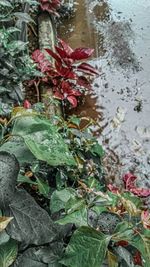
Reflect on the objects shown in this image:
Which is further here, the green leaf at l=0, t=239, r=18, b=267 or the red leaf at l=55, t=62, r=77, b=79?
the red leaf at l=55, t=62, r=77, b=79

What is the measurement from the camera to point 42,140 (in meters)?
1.05

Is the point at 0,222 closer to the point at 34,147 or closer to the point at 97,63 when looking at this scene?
the point at 34,147

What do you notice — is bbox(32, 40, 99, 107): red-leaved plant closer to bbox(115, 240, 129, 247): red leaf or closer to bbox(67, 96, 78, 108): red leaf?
bbox(67, 96, 78, 108): red leaf

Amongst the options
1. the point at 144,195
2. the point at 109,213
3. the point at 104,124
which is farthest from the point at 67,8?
the point at 109,213

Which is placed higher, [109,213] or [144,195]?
[109,213]

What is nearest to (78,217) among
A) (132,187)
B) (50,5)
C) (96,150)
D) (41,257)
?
(41,257)

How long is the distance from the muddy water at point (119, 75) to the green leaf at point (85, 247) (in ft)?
4.69

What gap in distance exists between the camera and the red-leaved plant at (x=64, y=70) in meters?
2.78

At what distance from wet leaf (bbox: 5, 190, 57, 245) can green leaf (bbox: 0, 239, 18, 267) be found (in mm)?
29

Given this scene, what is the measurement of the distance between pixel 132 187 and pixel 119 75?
1.12 metres

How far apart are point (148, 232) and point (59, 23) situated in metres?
2.84

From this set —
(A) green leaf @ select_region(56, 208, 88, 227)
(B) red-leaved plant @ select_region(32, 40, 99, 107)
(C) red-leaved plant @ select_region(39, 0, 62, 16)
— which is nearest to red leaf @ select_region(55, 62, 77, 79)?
(B) red-leaved plant @ select_region(32, 40, 99, 107)

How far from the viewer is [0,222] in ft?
3.11

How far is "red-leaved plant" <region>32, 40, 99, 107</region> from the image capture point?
109 inches
